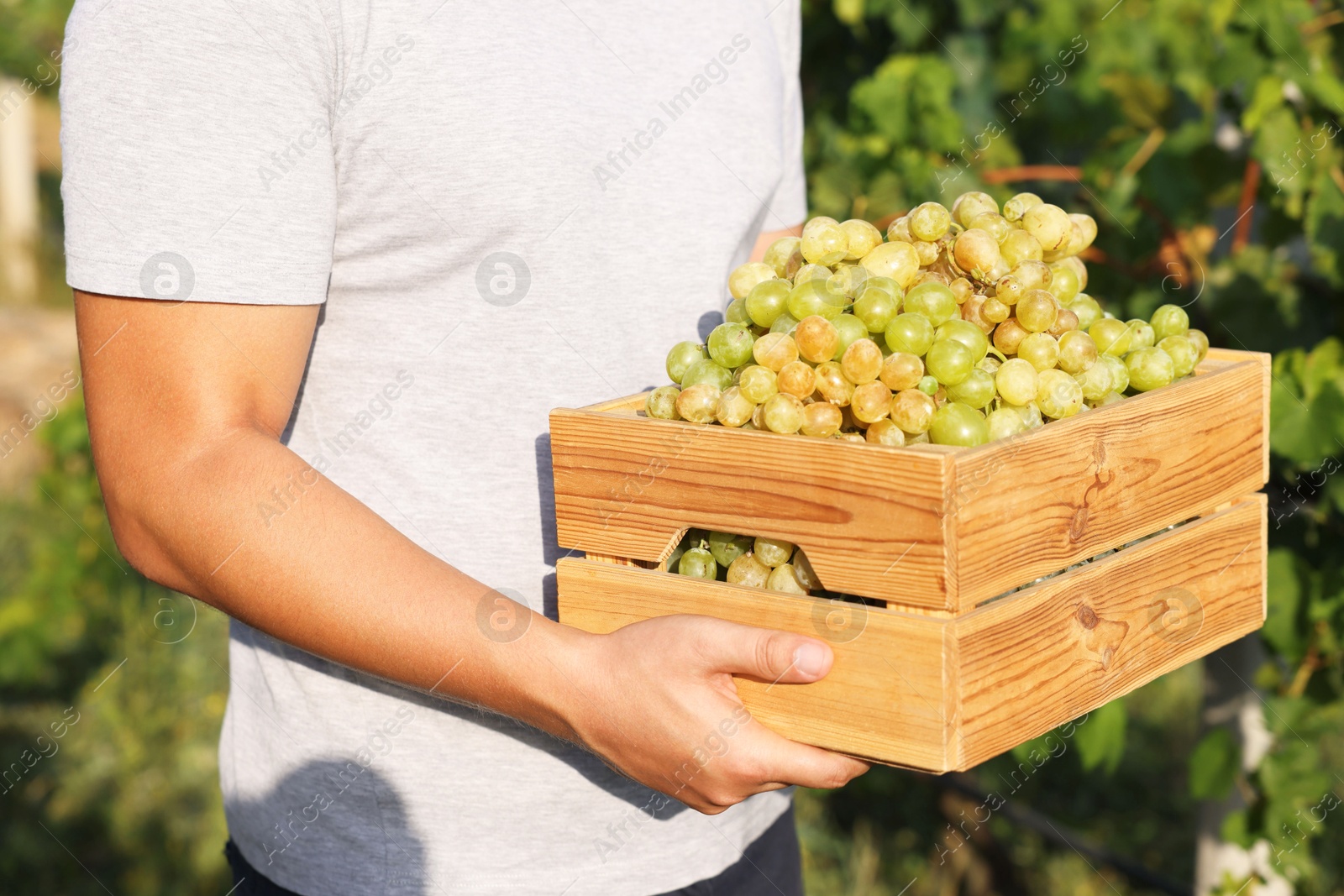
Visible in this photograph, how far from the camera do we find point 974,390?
1131 millimetres

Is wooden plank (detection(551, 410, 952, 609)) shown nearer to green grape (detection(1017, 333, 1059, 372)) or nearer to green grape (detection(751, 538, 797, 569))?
green grape (detection(751, 538, 797, 569))

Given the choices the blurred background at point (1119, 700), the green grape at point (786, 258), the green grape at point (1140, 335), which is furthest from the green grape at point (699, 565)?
the blurred background at point (1119, 700)

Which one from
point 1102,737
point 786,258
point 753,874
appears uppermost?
point 786,258

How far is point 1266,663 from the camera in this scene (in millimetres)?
2355

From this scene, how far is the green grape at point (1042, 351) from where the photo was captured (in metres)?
1.19

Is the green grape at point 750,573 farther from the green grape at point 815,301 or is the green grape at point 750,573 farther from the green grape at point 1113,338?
the green grape at point 1113,338

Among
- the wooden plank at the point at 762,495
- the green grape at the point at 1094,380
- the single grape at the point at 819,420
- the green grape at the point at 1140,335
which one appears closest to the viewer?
the wooden plank at the point at 762,495

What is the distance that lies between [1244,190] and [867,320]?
57.1 inches

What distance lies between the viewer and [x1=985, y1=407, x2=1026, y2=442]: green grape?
3.71 ft

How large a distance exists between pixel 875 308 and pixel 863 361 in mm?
88

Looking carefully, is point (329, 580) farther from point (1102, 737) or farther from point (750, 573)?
point (1102, 737)

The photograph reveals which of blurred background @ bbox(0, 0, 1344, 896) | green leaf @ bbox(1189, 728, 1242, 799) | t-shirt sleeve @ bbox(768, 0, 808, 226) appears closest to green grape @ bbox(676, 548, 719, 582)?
t-shirt sleeve @ bbox(768, 0, 808, 226)

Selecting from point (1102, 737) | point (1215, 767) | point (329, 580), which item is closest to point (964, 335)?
point (329, 580)

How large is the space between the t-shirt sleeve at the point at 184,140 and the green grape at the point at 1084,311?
84cm
